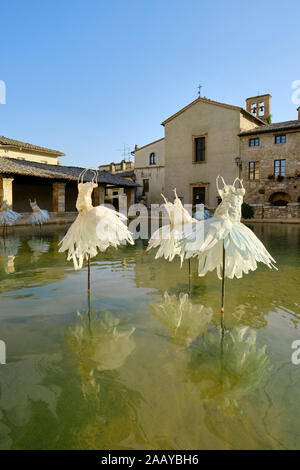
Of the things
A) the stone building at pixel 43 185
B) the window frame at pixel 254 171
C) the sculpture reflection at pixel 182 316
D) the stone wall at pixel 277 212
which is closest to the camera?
→ the sculpture reflection at pixel 182 316

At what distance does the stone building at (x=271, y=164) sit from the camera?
90.2ft

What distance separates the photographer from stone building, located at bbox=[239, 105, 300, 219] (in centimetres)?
2748

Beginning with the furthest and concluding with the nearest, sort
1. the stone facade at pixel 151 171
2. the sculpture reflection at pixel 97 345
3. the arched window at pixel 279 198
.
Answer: the stone facade at pixel 151 171 → the arched window at pixel 279 198 → the sculpture reflection at pixel 97 345

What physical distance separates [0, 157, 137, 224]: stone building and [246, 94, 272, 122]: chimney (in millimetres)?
18545

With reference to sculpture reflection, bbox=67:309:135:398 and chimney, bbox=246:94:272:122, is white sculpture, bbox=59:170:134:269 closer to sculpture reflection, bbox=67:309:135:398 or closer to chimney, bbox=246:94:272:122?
sculpture reflection, bbox=67:309:135:398

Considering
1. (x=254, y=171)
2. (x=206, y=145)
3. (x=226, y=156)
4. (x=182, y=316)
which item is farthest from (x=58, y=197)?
(x=182, y=316)

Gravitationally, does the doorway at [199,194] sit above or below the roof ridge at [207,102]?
below

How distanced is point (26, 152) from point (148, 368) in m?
35.5

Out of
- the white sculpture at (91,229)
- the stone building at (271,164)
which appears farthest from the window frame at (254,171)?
the white sculpture at (91,229)

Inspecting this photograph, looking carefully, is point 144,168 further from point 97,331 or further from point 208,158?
point 97,331

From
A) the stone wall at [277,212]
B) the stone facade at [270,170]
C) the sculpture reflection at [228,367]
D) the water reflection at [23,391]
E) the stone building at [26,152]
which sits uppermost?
the stone building at [26,152]

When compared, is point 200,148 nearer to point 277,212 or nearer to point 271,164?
point 271,164

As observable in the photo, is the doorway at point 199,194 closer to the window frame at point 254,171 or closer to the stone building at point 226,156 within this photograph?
the stone building at point 226,156

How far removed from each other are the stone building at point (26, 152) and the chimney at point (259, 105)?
24.4 m
